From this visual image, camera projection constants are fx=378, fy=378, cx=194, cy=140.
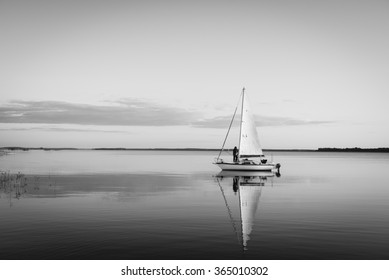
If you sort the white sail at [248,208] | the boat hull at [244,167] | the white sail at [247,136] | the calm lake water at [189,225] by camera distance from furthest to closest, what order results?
the boat hull at [244,167], the white sail at [247,136], the white sail at [248,208], the calm lake water at [189,225]

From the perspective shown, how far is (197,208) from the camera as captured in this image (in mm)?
31438

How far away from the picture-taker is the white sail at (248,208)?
22.7 m

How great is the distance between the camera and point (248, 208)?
3228cm

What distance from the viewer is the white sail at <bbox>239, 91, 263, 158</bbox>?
7023cm


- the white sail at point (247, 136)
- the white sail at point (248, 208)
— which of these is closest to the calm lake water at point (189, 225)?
the white sail at point (248, 208)

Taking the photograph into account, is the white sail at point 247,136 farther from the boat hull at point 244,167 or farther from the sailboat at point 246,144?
the boat hull at point 244,167

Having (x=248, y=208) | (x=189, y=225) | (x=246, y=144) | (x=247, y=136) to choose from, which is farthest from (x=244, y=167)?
(x=189, y=225)

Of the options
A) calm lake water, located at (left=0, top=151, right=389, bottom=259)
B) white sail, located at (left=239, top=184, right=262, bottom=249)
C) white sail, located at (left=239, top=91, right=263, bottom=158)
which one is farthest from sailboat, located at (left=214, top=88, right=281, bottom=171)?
calm lake water, located at (left=0, top=151, right=389, bottom=259)

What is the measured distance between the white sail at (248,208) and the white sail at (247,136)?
25.2 m

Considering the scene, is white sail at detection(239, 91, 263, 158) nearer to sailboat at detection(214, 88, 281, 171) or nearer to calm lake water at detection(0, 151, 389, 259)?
sailboat at detection(214, 88, 281, 171)

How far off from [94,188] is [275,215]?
79.5 ft
